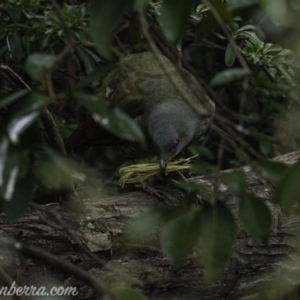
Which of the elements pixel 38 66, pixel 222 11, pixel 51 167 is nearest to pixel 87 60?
pixel 222 11

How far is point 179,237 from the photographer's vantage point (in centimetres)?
156

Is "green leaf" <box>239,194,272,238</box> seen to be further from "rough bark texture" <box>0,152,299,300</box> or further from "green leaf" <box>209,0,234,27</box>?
"rough bark texture" <box>0,152,299,300</box>

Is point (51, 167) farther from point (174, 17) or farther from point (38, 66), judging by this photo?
point (174, 17)

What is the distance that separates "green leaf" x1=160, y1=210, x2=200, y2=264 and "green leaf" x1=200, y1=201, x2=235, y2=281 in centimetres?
2

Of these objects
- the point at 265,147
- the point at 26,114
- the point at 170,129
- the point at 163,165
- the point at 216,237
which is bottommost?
the point at 265,147

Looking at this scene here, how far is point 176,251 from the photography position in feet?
5.11

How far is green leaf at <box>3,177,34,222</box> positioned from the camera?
Answer: 5.55 ft

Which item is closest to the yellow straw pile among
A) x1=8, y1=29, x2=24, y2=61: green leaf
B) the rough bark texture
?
the rough bark texture

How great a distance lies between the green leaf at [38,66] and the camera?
150cm

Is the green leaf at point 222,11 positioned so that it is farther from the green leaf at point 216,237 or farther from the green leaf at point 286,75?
the green leaf at point 286,75

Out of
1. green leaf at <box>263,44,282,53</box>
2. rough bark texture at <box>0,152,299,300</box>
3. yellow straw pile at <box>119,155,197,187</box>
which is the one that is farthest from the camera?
yellow straw pile at <box>119,155,197,187</box>

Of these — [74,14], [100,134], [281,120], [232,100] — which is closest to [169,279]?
[100,134]

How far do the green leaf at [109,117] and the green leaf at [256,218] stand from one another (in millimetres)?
295

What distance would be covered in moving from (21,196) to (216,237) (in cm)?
49
